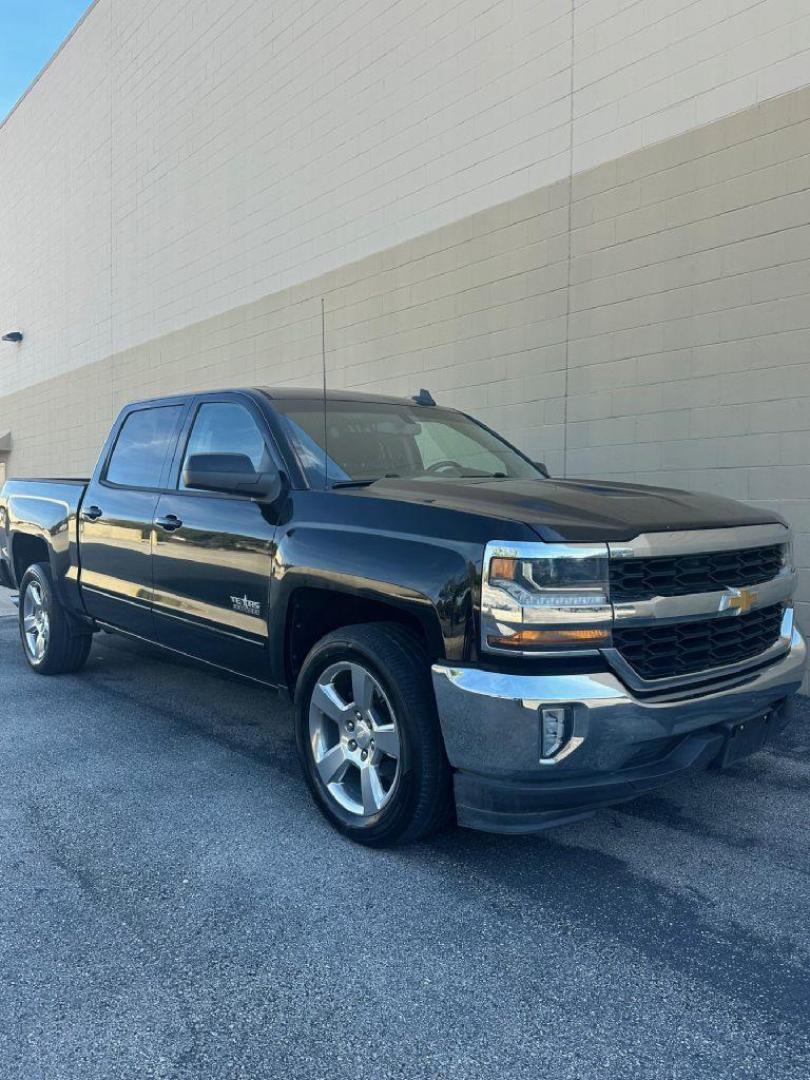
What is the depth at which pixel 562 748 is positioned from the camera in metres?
2.82

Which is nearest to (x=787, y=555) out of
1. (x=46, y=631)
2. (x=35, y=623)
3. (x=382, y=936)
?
(x=382, y=936)

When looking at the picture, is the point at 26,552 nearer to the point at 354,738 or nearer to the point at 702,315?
the point at 354,738

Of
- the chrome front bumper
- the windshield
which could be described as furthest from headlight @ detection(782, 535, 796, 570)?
the windshield

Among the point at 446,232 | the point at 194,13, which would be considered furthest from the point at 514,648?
the point at 194,13

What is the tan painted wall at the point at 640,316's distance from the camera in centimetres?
596

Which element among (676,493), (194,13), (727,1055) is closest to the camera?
(727,1055)

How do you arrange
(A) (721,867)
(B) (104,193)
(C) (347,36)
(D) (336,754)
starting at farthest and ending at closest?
(B) (104,193), (C) (347,36), (D) (336,754), (A) (721,867)

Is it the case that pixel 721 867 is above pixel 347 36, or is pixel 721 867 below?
below

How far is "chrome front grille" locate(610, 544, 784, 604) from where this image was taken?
9.66 ft

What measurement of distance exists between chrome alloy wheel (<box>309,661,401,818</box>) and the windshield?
905mm

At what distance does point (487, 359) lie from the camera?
823 cm

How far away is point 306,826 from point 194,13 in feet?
44.5

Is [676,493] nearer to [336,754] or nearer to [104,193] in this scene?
[336,754]

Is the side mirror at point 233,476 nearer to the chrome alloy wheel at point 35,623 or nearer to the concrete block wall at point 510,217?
the chrome alloy wheel at point 35,623
